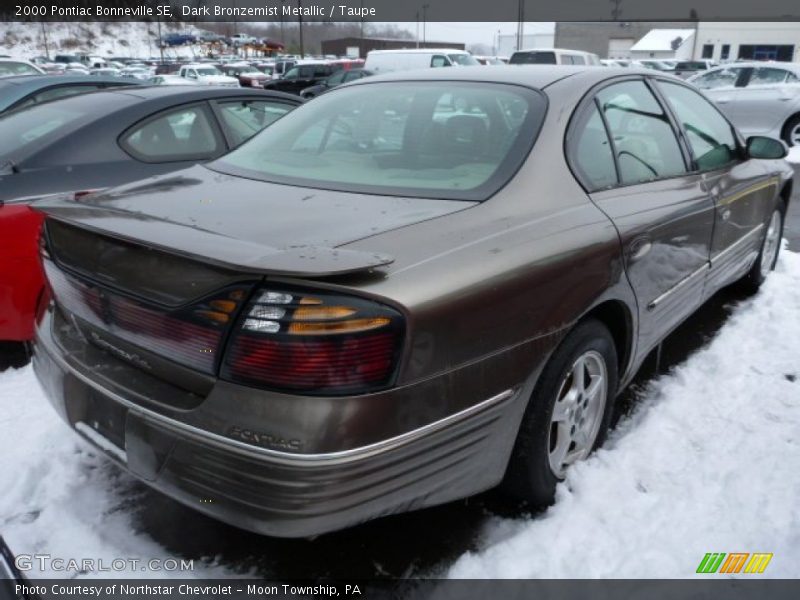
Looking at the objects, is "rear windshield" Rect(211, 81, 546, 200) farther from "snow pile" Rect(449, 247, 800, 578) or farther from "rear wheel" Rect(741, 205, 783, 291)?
"rear wheel" Rect(741, 205, 783, 291)

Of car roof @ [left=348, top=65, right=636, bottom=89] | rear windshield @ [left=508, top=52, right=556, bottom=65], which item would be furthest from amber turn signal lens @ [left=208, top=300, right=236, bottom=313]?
rear windshield @ [left=508, top=52, right=556, bottom=65]

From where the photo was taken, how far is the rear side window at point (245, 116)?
4.56 meters

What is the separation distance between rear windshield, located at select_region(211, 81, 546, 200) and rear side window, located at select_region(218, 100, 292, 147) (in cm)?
155

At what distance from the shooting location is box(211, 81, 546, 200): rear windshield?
238 centimetres

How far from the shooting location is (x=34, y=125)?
4.02 metres

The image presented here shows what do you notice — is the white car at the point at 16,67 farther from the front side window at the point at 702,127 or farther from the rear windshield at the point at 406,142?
the front side window at the point at 702,127

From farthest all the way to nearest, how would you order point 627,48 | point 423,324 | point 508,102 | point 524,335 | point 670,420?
point 627,48 → point 670,420 → point 508,102 → point 524,335 → point 423,324

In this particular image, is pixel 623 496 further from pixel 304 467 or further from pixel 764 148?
pixel 764 148

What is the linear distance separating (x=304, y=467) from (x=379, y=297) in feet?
1.49

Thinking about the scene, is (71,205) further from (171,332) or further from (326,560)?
(326,560)

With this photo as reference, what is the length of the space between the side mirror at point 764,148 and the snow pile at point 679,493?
1.30 m

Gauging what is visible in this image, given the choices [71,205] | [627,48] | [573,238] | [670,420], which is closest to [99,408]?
[71,205]

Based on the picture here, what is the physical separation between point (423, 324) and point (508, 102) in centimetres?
128

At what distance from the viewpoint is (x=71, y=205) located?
88.7 inches
